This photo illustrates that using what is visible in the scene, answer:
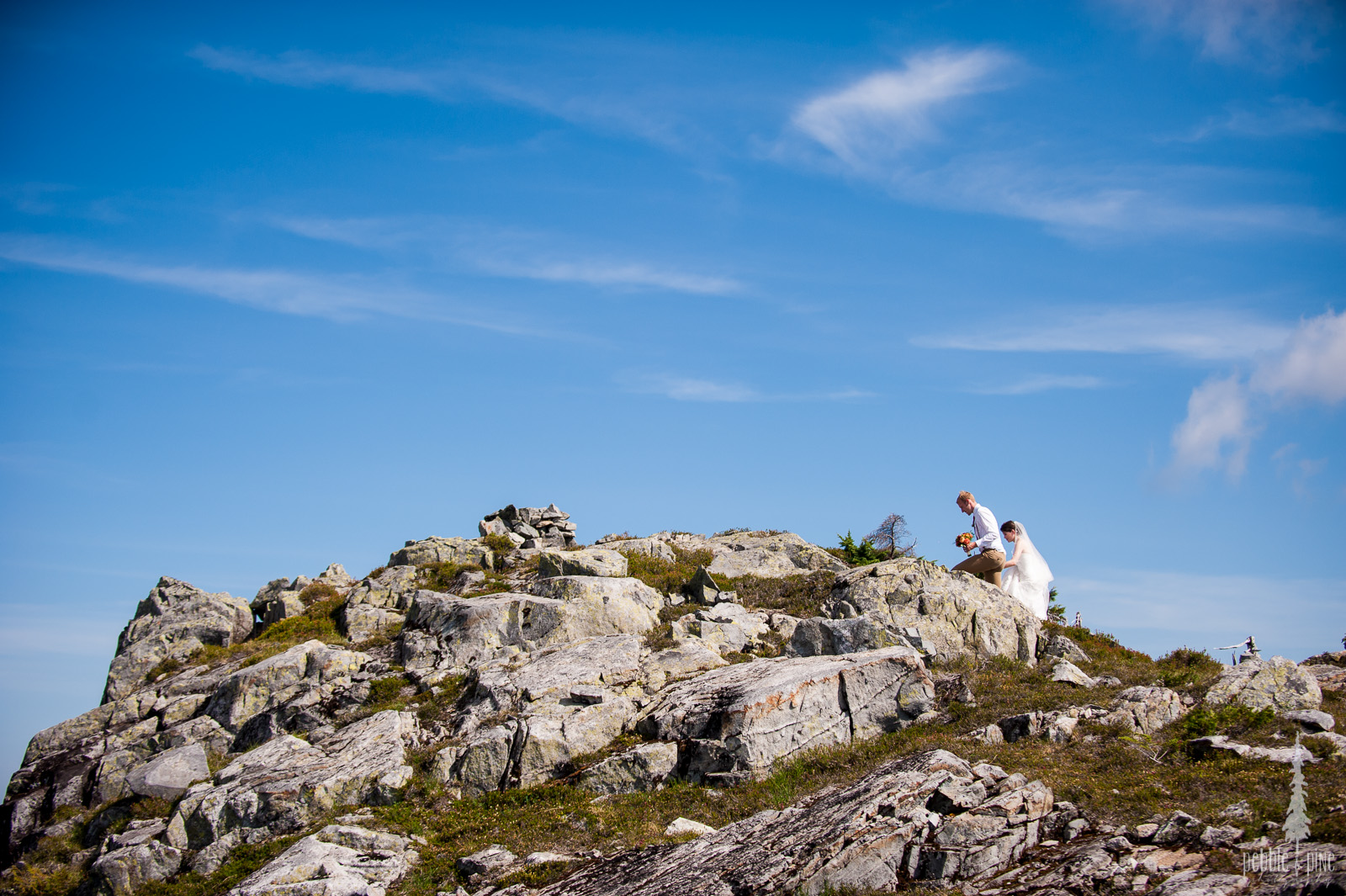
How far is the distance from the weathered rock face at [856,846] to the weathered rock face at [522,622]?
37.2 feet

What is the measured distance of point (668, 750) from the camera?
1991cm

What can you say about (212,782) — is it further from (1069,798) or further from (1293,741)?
(1293,741)

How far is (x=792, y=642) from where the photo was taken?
975 inches

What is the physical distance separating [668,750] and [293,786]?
886 cm

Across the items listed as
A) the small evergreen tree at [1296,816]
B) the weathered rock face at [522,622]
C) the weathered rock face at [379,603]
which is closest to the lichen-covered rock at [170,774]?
the weathered rock face at [522,622]

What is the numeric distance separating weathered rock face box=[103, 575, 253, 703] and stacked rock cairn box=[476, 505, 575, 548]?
35.9 feet

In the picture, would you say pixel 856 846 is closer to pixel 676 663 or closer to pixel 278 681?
pixel 676 663

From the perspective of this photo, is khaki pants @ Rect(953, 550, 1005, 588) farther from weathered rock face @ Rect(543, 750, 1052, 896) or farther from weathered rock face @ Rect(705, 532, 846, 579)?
weathered rock face @ Rect(543, 750, 1052, 896)

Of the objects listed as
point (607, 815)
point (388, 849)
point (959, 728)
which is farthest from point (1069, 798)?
point (388, 849)

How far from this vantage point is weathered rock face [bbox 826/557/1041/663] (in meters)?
25.2

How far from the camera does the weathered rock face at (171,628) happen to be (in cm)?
3166

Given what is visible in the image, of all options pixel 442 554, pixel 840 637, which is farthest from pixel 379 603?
pixel 840 637

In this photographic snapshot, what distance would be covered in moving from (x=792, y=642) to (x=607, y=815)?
27.2 feet

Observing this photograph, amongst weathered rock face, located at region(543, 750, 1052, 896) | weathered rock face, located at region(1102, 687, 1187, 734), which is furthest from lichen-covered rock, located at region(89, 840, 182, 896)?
weathered rock face, located at region(1102, 687, 1187, 734)
